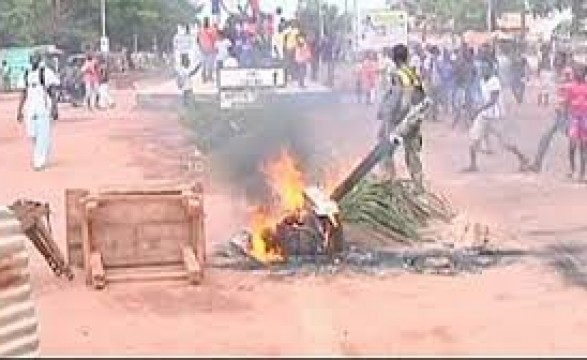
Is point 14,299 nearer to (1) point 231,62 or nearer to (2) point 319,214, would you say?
(2) point 319,214

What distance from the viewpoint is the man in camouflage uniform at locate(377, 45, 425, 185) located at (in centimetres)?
1201

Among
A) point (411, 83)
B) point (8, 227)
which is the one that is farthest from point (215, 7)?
point (8, 227)

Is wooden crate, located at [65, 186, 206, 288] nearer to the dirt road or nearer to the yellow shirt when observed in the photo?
the dirt road

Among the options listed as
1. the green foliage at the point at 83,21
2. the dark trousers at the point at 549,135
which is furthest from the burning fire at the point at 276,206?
the green foliage at the point at 83,21

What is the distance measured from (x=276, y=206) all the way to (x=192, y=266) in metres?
2.14

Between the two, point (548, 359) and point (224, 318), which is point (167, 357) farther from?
point (548, 359)

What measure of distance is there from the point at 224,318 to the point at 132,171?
879cm

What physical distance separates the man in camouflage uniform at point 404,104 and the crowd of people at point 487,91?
13 centimetres

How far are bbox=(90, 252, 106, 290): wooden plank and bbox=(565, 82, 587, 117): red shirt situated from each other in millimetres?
7715

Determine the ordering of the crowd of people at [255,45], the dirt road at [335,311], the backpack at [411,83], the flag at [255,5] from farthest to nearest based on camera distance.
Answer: the flag at [255,5]
the crowd of people at [255,45]
the backpack at [411,83]
the dirt road at [335,311]

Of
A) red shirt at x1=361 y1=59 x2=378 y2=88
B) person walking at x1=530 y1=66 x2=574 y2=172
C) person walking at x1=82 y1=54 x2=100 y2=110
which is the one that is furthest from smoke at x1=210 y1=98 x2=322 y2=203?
person walking at x1=82 y1=54 x2=100 y2=110

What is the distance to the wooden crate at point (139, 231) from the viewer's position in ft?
29.5

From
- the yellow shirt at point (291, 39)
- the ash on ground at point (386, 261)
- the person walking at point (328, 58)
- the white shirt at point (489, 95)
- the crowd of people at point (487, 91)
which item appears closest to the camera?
the ash on ground at point (386, 261)

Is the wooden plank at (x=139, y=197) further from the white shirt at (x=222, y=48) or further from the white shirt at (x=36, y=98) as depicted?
the white shirt at (x=222, y=48)
